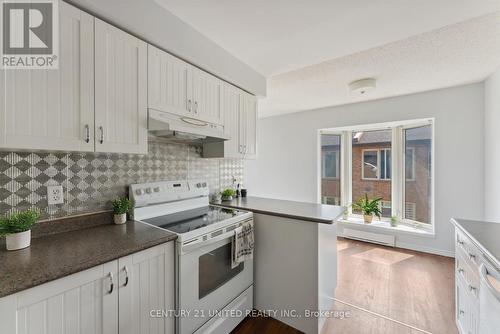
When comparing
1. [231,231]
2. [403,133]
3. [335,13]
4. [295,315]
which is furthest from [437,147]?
[231,231]

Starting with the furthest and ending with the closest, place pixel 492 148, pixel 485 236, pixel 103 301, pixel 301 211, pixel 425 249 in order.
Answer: pixel 425 249, pixel 492 148, pixel 301 211, pixel 485 236, pixel 103 301

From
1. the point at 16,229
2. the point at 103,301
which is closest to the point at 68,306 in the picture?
the point at 103,301

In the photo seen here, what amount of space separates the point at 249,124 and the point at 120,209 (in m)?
1.56

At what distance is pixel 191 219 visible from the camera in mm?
1736

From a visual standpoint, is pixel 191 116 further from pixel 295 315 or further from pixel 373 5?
pixel 295 315

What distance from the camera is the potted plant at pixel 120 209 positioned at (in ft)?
5.12

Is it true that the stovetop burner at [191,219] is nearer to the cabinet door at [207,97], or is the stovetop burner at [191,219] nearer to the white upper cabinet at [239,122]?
the white upper cabinet at [239,122]

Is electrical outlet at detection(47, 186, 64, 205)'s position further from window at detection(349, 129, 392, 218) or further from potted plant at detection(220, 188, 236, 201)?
window at detection(349, 129, 392, 218)

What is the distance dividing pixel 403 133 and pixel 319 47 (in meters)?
2.68

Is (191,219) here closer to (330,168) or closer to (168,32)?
(168,32)

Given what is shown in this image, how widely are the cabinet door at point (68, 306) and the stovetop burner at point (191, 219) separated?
1.55 ft

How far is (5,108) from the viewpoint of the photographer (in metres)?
0.93

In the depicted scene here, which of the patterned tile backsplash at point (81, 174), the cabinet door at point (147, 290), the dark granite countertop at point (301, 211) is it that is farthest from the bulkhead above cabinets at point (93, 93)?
the dark granite countertop at point (301, 211)

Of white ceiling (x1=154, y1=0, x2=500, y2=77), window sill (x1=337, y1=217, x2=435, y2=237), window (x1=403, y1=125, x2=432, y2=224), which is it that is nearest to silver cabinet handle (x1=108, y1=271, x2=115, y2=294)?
white ceiling (x1=154, y1=0, x2=500, y2=77)
